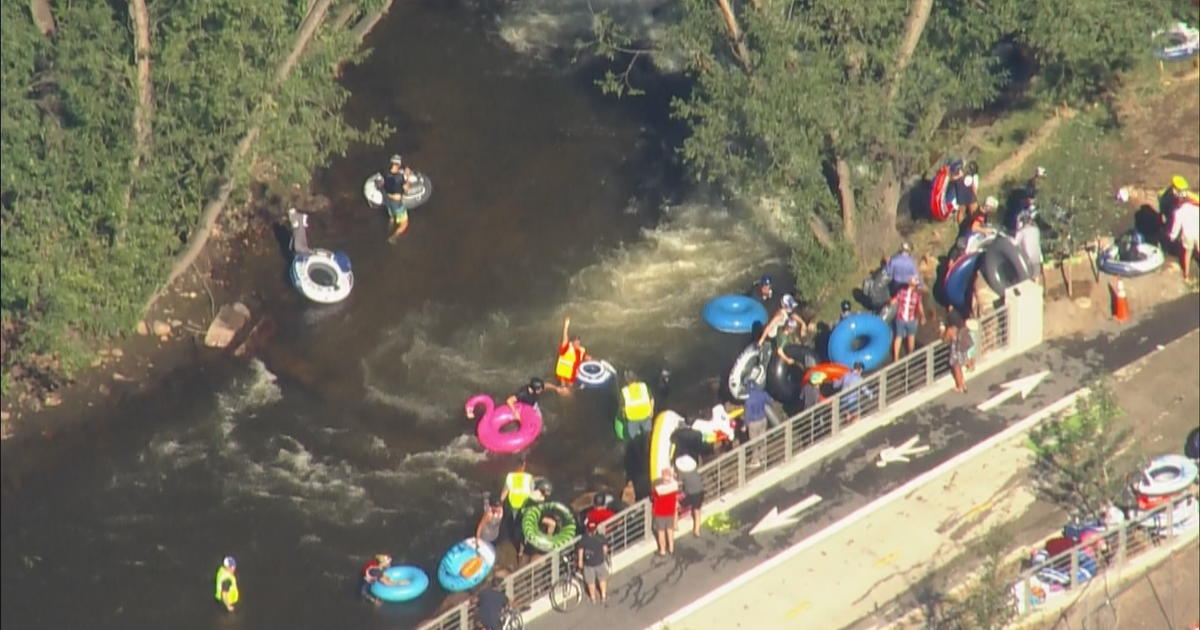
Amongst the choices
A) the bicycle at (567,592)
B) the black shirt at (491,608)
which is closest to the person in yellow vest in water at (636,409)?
the bicycle at (567,592)

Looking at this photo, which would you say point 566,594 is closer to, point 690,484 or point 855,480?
point 690,484

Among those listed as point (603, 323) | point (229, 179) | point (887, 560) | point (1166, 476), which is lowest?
point (887, 560)

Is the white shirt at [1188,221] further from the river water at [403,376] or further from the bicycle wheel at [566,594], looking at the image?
the bicycle wheel at [566,594]

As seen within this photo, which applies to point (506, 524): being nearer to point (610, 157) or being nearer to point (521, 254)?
point (521, 254)

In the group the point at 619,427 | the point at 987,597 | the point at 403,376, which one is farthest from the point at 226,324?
the point at 987,597

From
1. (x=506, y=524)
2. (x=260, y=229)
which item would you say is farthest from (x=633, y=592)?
(x=260, y=229)
